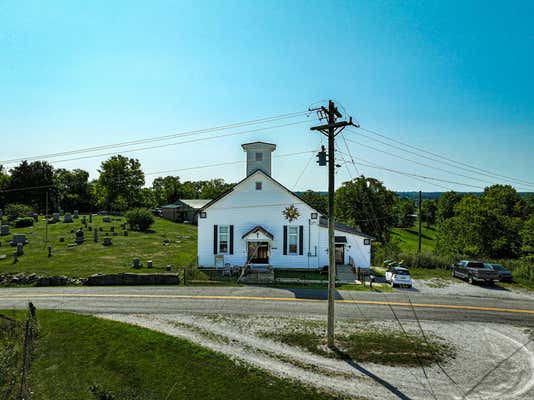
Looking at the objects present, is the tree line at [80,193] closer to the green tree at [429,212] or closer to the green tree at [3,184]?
the green tree at [3,184]

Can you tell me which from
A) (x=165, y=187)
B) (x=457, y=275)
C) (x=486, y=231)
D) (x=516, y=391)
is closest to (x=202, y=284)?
(x=516, y=391)

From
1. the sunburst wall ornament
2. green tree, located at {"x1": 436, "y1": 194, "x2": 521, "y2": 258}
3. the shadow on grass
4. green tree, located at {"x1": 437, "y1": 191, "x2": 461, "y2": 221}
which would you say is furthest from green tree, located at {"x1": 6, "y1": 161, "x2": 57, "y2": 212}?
green tree, located at {"x1": 437, "y1": 191, "x2": 461, "y2": 221}

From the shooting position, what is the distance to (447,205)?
87.7 m

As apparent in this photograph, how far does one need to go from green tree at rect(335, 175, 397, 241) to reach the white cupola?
23.6 m

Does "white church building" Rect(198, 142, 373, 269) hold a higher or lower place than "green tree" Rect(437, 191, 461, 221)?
lower

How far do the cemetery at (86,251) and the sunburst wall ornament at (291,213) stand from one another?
10.7 metres

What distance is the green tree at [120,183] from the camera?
74812 mm

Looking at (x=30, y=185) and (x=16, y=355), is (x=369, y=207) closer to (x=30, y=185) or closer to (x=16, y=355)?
(x=16, y=355)

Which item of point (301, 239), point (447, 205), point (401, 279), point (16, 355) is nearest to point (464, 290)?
point (401, 279)

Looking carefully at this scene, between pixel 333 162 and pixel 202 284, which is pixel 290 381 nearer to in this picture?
pixel 333 162

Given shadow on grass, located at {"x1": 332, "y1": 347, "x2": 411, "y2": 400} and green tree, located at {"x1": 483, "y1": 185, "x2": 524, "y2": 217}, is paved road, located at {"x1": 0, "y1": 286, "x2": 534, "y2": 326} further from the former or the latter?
green tree, located at {"x1": 483, "y1": 185, "x2": 524, "y2": 217}

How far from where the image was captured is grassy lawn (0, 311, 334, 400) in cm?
1052

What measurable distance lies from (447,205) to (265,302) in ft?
274

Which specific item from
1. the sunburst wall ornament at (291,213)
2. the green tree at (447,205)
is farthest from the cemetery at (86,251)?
the green tree at (447,205)
